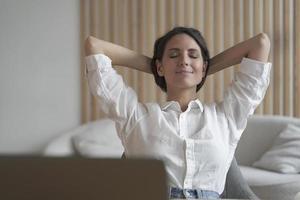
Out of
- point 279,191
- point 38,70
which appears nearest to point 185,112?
point 279,191

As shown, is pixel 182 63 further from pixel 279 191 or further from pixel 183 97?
pixel 279 191

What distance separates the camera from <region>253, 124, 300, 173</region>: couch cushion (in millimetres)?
3420

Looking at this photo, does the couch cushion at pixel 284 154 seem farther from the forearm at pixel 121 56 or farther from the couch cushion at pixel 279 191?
the forearm at pixel 121 56

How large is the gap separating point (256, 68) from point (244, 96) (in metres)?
0.10

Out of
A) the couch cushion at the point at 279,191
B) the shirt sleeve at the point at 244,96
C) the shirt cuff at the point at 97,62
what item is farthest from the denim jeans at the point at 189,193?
the couch cushion at the point at 279,191

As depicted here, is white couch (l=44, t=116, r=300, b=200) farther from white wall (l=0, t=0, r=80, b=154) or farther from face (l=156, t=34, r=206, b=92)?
face (l=156, t=34, r=206, b=92)

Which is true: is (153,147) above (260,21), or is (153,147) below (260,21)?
below

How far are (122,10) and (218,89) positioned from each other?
3.37 ft

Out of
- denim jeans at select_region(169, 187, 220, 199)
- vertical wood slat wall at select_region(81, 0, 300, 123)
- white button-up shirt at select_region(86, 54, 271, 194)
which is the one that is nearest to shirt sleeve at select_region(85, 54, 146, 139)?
white button-up shirt at select_region(86, 54, 271, 194)

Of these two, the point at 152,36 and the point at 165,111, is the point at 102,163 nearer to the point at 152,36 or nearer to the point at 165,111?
the point at 165,111

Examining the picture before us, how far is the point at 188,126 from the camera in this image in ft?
5.26

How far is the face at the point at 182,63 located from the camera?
1.63 metres

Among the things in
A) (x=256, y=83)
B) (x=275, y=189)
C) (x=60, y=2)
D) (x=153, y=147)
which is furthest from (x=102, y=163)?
(x=60, y=2)

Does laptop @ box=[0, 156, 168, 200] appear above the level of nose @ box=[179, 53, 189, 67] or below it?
below
